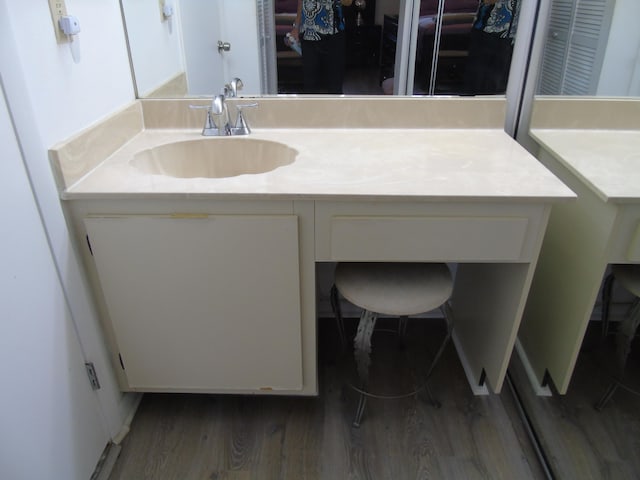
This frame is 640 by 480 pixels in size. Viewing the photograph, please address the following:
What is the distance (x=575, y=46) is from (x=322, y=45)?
84cm

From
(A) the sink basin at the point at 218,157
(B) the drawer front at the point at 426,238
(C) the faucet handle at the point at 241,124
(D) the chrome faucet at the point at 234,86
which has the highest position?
(D) the chrome faucet at the point at 234,86

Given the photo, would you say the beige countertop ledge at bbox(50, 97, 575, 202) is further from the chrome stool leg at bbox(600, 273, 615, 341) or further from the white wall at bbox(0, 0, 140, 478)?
the chrome stool leg at bbox(600, 273, 615, 341)

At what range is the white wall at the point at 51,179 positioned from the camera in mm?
993

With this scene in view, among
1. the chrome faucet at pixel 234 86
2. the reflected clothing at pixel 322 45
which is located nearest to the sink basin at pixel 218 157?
the chrome faucet at pixel 234 86

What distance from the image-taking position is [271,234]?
120 centimetres

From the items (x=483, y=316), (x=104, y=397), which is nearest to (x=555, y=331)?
(x=483, y=316)

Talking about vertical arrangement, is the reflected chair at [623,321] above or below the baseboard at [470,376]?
above

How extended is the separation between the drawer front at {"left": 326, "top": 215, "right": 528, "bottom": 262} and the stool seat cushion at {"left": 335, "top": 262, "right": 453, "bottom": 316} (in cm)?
13

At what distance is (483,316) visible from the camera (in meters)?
1.55

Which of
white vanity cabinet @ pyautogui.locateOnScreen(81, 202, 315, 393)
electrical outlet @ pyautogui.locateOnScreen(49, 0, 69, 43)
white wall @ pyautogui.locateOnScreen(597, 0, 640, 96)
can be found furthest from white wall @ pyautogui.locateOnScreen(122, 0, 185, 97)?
white wall @ pyautogui.locateOnScreen(597, 0, 640, 96)

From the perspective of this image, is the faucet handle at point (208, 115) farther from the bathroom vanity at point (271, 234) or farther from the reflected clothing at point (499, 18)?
the reflected clothing at point (499, 18)

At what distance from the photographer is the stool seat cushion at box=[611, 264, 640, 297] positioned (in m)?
1.38

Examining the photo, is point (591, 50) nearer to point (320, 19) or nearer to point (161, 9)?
point (320, 19)

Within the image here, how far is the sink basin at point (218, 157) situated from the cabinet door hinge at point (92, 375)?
59 centimetres
